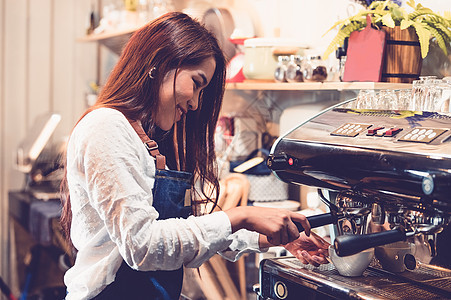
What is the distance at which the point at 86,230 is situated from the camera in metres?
1.33

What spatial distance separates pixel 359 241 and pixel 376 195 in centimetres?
14

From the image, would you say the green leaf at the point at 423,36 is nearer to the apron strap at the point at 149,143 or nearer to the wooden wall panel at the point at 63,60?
the apron strap at the point at 149,143

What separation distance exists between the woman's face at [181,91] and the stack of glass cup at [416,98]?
0.36 m

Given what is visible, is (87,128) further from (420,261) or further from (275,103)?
(275,103)

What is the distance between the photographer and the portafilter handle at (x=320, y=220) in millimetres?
1266

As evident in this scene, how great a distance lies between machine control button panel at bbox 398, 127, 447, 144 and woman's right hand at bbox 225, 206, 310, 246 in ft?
0.88

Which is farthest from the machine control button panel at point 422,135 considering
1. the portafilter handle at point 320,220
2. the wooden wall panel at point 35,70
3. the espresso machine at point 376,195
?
the wooden wall panel at point 35,70

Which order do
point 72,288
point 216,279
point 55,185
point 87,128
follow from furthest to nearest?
point 55,185, point 216,279, point 72,288, point 87,128

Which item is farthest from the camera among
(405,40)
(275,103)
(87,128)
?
(275,103)

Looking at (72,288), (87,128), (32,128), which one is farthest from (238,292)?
(32,128)

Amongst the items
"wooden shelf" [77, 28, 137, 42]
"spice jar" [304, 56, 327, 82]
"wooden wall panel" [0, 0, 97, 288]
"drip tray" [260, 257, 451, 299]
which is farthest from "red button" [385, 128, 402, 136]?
"wooden wall panel" [0, 0, 97, 288]

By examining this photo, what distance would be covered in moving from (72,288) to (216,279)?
903mm

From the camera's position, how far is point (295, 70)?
2064mm

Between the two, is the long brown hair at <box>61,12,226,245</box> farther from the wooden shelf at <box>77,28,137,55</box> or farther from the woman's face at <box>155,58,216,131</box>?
the wooden shelf at <box>77,28,137,55</box>
